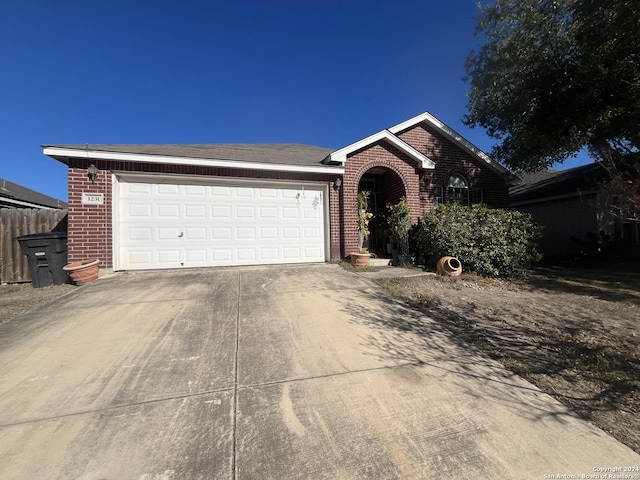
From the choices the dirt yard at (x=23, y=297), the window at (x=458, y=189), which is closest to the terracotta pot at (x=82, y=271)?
the dirt yard at (x=23, y=297)

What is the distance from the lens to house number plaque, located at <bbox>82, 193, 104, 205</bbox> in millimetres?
7137

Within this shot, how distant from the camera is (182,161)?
25.3 ft

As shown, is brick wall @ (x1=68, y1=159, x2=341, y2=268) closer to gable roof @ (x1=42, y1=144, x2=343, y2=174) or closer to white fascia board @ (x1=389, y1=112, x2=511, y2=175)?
gable roof @ (x1=42, y1=144, x2=343, y2=174)

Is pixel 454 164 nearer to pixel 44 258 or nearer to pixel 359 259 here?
pixel 359 259

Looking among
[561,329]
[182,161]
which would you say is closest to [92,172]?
[182,161]

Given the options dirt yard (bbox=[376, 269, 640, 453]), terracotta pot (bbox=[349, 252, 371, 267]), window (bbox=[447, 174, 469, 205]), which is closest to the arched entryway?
terracotta pot (bbox=[349, 252, 371, 267])

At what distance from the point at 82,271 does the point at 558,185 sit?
716 inches

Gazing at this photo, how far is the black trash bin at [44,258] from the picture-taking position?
6.58 metres

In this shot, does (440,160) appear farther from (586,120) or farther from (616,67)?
(616,67)

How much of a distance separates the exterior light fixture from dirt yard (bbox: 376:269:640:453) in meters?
6.76

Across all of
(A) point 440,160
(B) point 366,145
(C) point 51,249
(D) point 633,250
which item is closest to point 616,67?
(A) point 440,160

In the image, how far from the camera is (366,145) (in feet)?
31.3

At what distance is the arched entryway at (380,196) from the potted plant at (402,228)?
0.66m

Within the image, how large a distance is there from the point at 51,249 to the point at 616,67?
13309 millimetres
